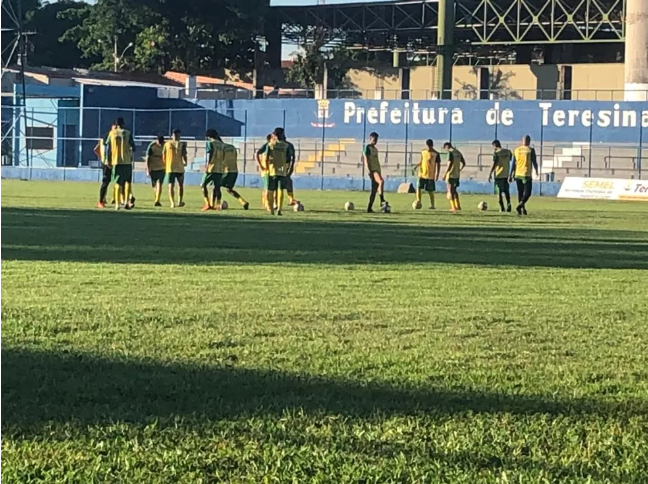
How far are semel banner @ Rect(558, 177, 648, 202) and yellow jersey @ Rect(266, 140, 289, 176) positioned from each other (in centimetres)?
1700

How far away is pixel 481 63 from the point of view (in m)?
72.7

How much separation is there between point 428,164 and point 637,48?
3272cm

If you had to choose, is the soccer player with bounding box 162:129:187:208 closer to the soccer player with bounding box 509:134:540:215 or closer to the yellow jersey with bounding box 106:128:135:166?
the yellow jersey with bounding box 106:128:135:166

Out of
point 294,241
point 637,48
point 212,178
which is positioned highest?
point 637,48

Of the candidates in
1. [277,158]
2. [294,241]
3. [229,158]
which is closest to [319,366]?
[294,241]

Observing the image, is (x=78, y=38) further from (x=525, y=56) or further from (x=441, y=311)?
(x=441, y=311)

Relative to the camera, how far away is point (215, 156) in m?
25.5

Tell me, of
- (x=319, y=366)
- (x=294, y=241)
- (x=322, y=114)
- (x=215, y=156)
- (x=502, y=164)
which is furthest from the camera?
(x=322, y=114)

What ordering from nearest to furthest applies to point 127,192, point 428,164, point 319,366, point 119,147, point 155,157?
point 319,366, point 119,147, point 127,192, point 155,157, point 428,164

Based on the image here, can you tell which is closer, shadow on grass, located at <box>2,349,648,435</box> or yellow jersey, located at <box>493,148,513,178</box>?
shadow on grass, located at <box>2,349,648,435</box>

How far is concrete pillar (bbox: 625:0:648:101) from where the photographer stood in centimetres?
5691

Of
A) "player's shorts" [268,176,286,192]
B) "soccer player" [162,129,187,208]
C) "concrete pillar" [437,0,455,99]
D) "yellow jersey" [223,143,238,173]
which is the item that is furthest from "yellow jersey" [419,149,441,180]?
"concrete pillar" [437,0,455,99]

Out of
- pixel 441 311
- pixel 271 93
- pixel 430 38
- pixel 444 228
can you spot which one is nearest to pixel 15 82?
pixel 271 93

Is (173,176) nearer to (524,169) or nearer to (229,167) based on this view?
(229,167)
